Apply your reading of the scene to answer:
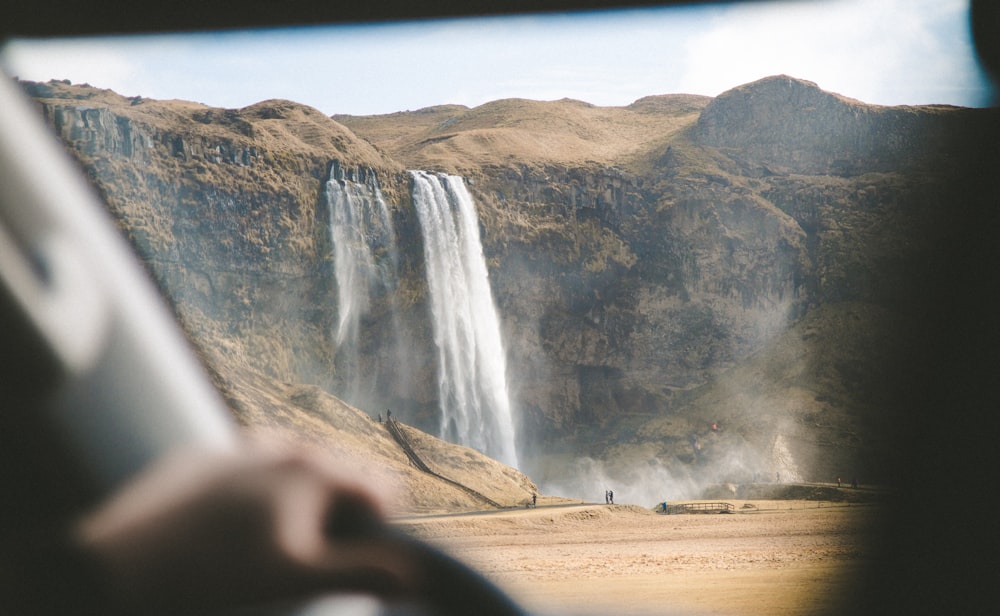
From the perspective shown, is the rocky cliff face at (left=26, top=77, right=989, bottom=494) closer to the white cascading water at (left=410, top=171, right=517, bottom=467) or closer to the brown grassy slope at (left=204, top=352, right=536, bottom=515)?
the white cascading water at (left=410, top=171, right=517, bottom=467)

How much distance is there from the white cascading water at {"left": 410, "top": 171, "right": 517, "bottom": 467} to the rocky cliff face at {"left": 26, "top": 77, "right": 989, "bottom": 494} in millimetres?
1141

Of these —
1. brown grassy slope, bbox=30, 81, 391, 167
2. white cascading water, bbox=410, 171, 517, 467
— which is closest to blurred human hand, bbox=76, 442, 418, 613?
brown grassy slope, bbox=30, 81, 391, 167

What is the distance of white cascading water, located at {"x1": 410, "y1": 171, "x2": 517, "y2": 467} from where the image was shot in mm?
54688

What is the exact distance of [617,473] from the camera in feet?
185

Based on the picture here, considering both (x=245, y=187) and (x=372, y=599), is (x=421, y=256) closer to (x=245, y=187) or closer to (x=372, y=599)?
(x=245, y=187)

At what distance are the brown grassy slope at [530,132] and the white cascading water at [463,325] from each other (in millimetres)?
4466

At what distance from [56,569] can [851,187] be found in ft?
226

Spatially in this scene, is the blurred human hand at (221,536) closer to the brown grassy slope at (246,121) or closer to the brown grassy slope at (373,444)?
the brown grassy slope at (373,444)

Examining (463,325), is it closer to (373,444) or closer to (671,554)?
(373,444)

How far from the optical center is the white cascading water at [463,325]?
179 ft

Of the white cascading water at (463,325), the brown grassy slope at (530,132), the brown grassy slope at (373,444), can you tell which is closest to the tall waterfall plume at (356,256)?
the white cascading water at (463,325)

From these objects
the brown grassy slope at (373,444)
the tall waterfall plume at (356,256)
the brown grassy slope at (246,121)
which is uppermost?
the brown grassy slope at (246,121)

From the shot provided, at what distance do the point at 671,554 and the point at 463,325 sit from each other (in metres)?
35.9

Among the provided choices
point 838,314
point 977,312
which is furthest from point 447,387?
point 977,312
